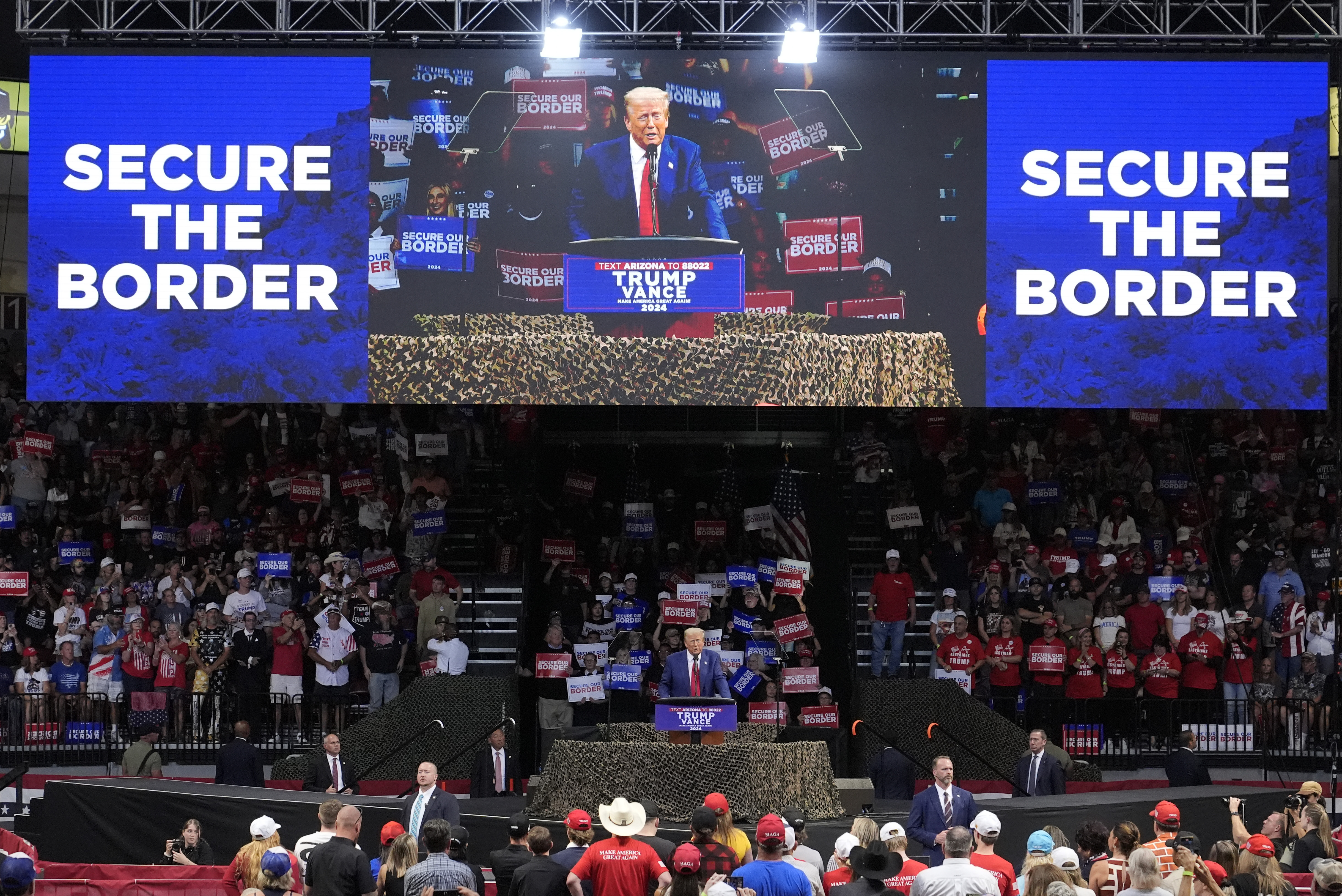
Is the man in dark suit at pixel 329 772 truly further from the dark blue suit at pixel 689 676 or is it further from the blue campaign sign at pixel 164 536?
the blue campaign sign at pixel 164 536

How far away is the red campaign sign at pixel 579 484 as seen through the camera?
24328mm

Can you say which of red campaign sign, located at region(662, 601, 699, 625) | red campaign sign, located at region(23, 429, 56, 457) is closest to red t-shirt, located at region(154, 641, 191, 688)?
red campaign sign, located at region(23, 429, 56, 457)

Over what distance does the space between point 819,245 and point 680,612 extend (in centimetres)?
474

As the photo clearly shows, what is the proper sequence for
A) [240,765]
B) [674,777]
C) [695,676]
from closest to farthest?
[674,777]
[695,676]
[240,765]

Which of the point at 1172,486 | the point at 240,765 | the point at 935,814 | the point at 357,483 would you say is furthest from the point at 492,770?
the point at 1172,486

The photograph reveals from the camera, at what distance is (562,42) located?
63.1 ft

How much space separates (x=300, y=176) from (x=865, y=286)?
20.7 ft

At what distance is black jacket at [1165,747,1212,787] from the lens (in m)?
17.6

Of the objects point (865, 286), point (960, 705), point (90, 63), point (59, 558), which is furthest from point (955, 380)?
point (59, 558)

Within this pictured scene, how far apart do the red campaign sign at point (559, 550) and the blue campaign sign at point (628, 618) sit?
5.14 ft

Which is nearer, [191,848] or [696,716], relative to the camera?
[191,848]

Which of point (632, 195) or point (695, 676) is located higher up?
point (632, 195)

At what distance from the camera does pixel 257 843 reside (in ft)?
37.3

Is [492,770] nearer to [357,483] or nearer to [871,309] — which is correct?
[871,309]
